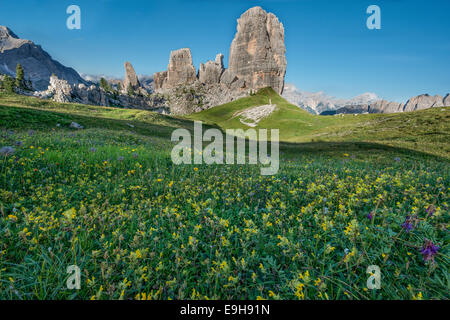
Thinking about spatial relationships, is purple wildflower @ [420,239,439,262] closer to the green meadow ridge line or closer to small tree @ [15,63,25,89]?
the green meadow ridge line

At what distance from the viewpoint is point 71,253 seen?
2.89m

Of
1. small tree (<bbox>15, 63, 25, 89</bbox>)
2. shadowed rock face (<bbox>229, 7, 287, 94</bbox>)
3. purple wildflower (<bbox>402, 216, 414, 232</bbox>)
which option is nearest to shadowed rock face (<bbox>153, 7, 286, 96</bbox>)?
shadowed rock face (<bbox>229, 7, 287, 94</bbox>)

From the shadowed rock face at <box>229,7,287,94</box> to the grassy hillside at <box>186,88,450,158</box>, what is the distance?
47.8 feet

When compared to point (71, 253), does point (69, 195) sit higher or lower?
higher

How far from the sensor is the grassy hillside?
2939cm

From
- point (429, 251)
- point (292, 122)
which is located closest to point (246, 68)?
point (292, 122)

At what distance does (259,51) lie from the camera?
6294 inches

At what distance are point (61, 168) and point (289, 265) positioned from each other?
7338 millimetres

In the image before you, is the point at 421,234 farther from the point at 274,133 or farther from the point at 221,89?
the point at 221,89

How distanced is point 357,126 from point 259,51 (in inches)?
5218

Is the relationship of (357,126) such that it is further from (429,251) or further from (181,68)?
(181,68)
